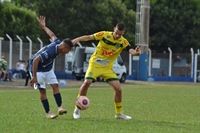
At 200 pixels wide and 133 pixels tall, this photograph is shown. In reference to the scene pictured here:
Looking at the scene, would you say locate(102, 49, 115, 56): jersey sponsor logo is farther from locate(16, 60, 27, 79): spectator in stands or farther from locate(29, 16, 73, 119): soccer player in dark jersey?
locate(16, 60, 27, 79): spectator in stands

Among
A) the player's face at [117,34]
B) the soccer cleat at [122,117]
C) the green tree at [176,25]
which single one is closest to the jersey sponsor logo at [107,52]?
the player's face at [117,34]

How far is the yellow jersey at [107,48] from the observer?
12266mm

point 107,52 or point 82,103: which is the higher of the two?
point 107,52

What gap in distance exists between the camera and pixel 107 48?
1235 centimetres

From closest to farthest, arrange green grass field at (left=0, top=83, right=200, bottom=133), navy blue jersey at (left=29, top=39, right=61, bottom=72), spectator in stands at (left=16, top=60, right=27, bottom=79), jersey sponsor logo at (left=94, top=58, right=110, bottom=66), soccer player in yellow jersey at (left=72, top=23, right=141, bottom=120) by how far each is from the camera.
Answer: green grass field at (left=0, top=83, right=200, bottom=133), navy blue jersey at (left=29, top=39, right=61, bottom=72), soccer player in yellow jersey at (left=72, top=23, right=141, bottom=120), jersey sponsor logo at (left=94, top=58, right=110, bottom=66), spectator in stands at (left=16, top=60, right=27, bottom=79)

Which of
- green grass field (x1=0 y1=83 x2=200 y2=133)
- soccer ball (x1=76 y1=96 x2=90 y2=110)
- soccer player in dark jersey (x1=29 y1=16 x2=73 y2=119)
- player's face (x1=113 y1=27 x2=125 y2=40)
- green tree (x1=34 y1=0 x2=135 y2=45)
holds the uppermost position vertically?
green tree (x1=34 y1=0 x2=135 y2=45)

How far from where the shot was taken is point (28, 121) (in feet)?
36.2

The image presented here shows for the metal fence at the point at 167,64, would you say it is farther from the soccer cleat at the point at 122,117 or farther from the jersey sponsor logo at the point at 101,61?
the soccer cleat at the point at 122,117

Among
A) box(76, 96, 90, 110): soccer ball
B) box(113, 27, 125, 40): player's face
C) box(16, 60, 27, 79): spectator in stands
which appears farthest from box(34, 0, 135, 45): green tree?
box(76, 96, 90, 110): soccer ball

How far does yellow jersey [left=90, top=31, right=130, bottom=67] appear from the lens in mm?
12266

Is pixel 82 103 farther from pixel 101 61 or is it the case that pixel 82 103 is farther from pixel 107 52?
pixel 107 52

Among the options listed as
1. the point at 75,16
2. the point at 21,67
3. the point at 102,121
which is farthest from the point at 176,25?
the point at 102,121

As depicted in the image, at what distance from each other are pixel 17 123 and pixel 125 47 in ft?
10.5

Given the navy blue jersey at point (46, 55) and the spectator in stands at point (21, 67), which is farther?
the spectator in stands at point (21, 67)
